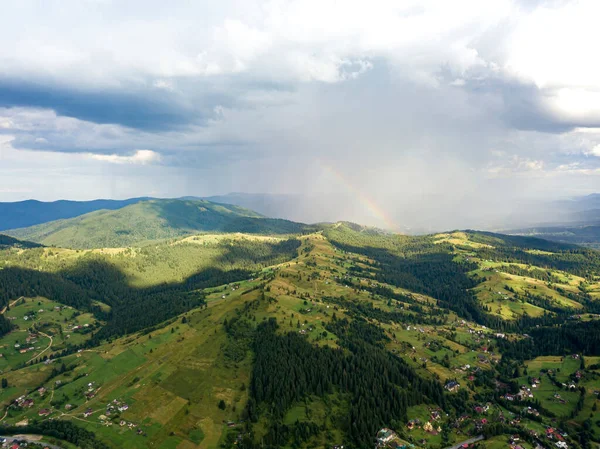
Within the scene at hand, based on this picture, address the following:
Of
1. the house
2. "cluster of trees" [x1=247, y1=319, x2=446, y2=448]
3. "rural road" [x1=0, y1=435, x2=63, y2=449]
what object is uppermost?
"cluster of trees" [x1=247, y1=319, x2=446, y2=448]

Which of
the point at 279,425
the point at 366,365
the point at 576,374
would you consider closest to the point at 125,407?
the point at 279,425

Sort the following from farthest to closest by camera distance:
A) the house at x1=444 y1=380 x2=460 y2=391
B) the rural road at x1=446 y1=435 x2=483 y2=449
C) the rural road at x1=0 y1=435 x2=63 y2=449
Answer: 1. the house at x1=444 y1=380 x2=460 y2=391
2. the rural road at x1=0 y1=435 x2=63 y2=449
3. the rural road at x1=446 y1=435 x2=483 y2=449

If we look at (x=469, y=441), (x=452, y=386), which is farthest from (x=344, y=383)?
(x=469, y=441)

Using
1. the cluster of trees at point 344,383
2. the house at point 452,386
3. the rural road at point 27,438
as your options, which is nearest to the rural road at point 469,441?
the cluster of trees at point 344,383

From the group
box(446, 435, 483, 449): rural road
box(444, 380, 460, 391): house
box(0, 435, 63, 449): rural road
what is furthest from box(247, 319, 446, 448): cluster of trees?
box(0, 435, 63, 449): rural road

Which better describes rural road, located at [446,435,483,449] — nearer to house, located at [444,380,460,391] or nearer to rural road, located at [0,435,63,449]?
house, located at [444,380,460,391]

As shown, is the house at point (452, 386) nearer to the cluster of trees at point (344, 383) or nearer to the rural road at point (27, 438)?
the cluster of trees at point (344, 383)

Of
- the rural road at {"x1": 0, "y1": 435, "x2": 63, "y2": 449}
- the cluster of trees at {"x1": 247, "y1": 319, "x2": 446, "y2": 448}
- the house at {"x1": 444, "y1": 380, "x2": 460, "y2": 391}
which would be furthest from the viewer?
the house at {"x1": 444, "y1": 380, "x2": 460, "y2": 391}

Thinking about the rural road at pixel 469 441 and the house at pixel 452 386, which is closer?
the rural road at pixel 469 441

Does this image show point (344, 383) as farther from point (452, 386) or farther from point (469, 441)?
point (469, 441)
